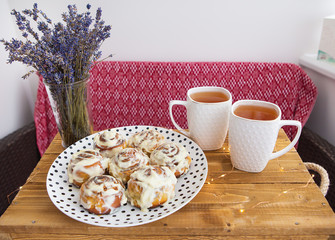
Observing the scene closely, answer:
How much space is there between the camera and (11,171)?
1.29 meters

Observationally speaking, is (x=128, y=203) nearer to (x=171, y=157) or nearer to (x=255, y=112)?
(x=171, y=157)

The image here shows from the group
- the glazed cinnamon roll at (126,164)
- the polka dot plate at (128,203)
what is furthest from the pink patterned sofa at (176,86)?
the glazed cinnamon roll at (126,164)

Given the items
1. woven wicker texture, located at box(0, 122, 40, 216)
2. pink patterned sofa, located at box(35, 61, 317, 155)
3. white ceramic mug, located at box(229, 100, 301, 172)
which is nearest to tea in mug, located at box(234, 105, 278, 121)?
white ceramic mug, located at box(229, 100, 301, 172)

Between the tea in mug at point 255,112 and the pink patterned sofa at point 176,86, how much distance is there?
676 mm

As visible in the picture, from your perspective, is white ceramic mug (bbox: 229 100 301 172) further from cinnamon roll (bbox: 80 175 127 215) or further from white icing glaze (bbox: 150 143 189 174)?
cinnamon roll (bbox: 80 175 127 215)

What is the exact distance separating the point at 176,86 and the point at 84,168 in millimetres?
881

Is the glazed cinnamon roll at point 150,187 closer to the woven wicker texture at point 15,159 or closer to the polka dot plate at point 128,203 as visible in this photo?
the polka dot plate at point 128,203

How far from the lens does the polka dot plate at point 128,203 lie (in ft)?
2.12

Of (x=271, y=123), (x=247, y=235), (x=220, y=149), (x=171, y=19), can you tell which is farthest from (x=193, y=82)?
(x=247, y=235)

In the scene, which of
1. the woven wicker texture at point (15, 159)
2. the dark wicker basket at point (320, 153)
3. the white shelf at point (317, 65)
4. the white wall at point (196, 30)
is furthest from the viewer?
the white wall at point (196, 30)

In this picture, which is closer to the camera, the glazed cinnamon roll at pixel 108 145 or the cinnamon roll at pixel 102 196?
the cinnamon roll at pixel 102 196

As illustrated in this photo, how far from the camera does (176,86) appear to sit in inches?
59.7

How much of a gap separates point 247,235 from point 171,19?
1.19 metres

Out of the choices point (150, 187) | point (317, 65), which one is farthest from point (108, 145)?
point (317, 65)
